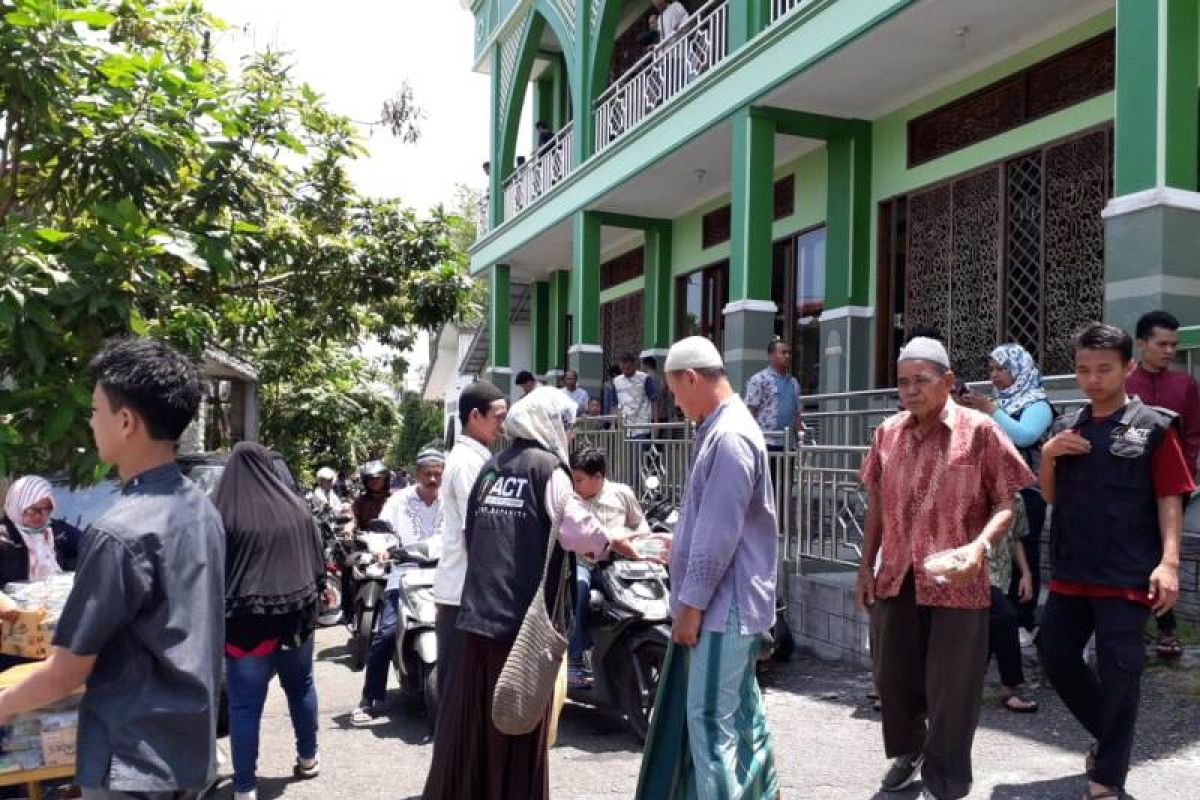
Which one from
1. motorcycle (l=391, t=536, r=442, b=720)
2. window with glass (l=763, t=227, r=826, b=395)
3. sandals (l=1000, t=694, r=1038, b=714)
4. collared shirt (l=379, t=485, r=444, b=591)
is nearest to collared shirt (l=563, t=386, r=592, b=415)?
window with glass (l=763, t=227, r=826, b=395)

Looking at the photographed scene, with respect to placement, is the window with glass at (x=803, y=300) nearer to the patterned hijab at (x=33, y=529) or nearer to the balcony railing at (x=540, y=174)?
the balcony railing at (x=540, y=174)

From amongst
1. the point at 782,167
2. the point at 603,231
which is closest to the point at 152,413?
the point at 782,167

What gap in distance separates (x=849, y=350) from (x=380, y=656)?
6597 millimetres

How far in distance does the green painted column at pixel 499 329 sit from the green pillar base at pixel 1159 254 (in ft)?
39.6

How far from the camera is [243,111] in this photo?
7.07m

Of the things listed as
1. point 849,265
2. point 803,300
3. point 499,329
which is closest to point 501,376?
point 499,329

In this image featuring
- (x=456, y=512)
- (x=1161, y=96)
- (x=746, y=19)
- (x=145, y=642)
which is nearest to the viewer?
(x=145, y=642)

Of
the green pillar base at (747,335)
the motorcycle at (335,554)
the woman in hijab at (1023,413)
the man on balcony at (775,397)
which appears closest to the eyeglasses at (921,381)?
the woman in hijab at (1023,413)

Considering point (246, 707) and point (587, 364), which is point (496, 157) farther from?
point (246, 707)

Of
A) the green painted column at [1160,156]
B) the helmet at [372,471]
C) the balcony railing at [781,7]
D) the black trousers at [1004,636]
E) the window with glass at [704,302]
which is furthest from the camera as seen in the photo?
the window with glass at [704,302]

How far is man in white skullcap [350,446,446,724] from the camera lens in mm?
5895

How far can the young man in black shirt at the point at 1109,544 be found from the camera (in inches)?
145

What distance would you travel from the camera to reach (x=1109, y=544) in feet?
12.2

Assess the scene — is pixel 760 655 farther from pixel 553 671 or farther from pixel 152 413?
pixel 152 413
